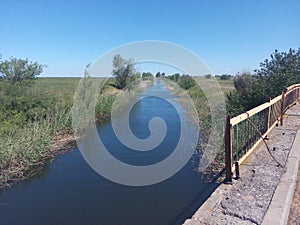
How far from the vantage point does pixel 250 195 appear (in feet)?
9.78

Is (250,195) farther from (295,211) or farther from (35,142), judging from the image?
(35,142)

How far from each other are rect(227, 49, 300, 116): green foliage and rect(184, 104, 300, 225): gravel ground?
6330 mm

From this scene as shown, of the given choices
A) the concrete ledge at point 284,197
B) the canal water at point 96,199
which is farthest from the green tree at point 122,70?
the concrete ledge at point 284,197

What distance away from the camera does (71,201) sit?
512cm

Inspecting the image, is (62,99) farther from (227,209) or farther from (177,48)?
(227,209)

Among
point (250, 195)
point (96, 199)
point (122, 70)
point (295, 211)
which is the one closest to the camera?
point (295, 211)

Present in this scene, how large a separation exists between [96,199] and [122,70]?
2152 centimetres

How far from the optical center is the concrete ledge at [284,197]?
2.44 meters

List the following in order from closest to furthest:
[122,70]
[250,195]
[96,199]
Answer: [250,195] → [96,199] → [122,70]

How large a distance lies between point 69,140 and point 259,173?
7.82m

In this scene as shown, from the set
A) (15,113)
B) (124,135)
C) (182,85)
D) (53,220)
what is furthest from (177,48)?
(182,85)

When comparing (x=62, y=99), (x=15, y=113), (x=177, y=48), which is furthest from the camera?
(x=62, y=99)

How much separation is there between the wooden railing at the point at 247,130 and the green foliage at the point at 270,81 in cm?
394

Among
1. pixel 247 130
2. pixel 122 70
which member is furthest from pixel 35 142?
pixel 122 70
